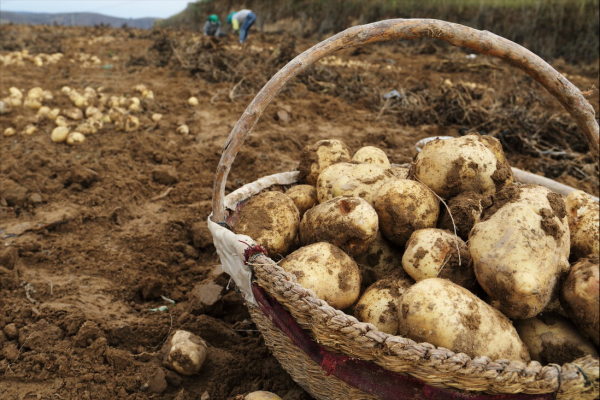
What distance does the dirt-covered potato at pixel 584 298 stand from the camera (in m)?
1.46

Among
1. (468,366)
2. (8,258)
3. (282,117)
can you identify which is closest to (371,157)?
(468,366)

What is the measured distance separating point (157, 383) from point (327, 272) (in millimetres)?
969

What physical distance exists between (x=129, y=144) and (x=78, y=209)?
1.42m

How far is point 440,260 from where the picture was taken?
1.81 meters

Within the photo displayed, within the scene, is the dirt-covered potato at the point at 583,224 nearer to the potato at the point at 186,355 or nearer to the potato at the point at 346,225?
the potato at the point at 346,225

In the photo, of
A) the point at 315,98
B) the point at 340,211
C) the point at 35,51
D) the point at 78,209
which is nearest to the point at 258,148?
the point at 78,209

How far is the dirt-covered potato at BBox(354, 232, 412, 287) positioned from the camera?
7.03ft

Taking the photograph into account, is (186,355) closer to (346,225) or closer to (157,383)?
(157,383)

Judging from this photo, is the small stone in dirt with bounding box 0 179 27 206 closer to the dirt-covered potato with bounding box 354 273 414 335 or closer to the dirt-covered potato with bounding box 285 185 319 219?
the dirt-covered potato with bounding box 285 185 319 219

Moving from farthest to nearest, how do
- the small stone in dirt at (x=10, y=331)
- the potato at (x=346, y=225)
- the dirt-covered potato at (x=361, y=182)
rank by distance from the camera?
the dirt-covered potato at (x=361, y=182) < the small stone in dirt at (x=10, y=331) < the potato at (x=346, y=225)

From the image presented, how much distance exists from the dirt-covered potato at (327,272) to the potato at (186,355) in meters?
0.64

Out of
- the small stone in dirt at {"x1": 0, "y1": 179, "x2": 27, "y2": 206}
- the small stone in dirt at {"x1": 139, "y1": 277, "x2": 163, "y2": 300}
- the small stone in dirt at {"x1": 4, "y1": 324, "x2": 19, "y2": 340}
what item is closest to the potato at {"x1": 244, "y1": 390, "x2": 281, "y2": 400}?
the small stone in dirt at {"x1": 139, "y1": 277, "x2": 163, "y2": 300}

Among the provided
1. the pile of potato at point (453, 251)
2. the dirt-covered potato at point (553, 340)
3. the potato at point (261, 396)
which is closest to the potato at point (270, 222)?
the pile of potato at point (453, 251)

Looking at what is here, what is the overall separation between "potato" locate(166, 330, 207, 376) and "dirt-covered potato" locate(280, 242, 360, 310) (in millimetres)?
636
